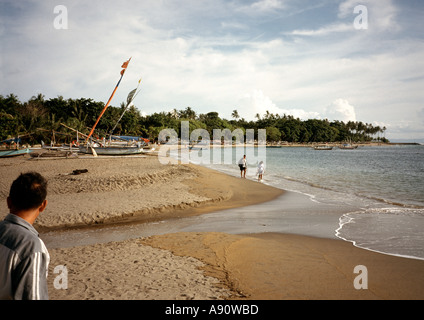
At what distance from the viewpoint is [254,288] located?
16.9 feet

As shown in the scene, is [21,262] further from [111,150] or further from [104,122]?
[104,122]

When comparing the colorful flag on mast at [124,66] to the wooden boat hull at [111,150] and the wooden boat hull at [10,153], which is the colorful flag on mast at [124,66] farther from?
the wooden boat hull at [10,153]

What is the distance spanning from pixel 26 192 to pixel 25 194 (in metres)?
0.02

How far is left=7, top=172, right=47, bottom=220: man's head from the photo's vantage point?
7.03 ft

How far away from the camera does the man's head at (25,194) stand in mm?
2143

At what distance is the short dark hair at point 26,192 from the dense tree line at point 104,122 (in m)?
29.6

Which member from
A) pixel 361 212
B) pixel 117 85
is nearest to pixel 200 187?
pixel 361 212

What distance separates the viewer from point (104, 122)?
74.1 metres

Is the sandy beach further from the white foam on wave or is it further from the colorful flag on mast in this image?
the colorful flag on mast

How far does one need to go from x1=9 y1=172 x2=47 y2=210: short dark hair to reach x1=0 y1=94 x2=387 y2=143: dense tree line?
29.6 metres
